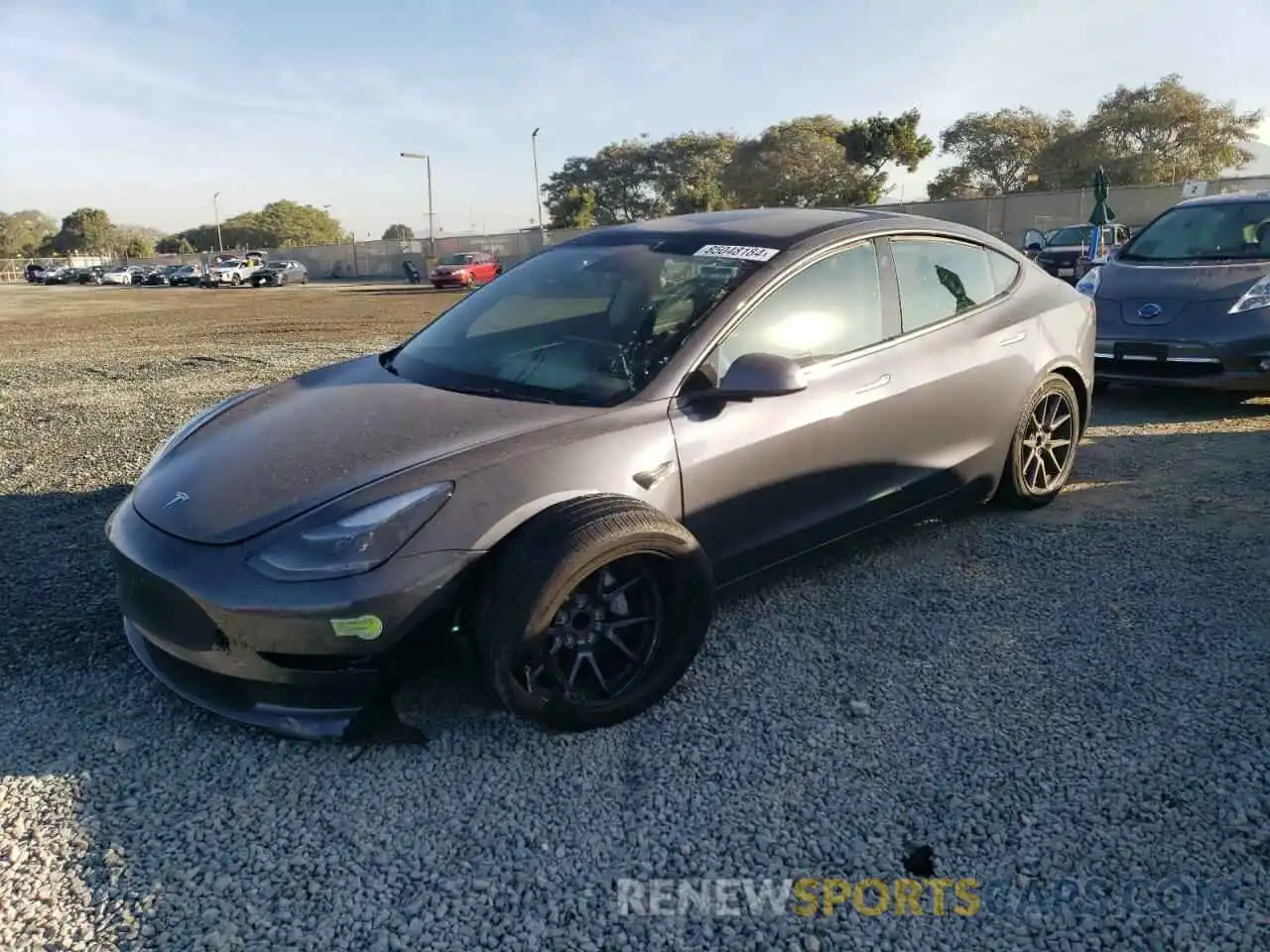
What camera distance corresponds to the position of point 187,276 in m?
49.4

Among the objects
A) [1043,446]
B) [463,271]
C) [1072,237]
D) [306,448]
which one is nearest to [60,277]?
[463,271]

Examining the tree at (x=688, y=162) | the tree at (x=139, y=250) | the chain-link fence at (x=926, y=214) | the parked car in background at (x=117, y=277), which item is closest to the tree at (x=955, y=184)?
the tree at (x=688, y=162)

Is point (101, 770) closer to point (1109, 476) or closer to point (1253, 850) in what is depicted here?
point (1253, 850)

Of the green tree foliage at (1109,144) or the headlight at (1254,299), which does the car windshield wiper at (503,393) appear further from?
the green tree foliage at (1109,144)

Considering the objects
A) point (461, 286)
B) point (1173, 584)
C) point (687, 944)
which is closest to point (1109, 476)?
point (1173, 584)

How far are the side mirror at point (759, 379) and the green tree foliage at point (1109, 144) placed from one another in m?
57.5

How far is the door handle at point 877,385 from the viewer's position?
3418 millimetres

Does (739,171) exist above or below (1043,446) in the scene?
above

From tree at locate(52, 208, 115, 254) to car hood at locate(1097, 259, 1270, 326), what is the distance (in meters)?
123

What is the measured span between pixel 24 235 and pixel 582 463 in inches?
5362

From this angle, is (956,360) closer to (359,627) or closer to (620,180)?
(359,627)

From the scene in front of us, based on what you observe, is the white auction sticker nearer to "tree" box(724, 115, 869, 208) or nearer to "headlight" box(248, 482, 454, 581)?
"headlight" box(248, 482, 454, 581)

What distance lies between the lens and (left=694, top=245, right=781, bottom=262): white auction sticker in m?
3.37

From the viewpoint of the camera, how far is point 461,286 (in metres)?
33.0
